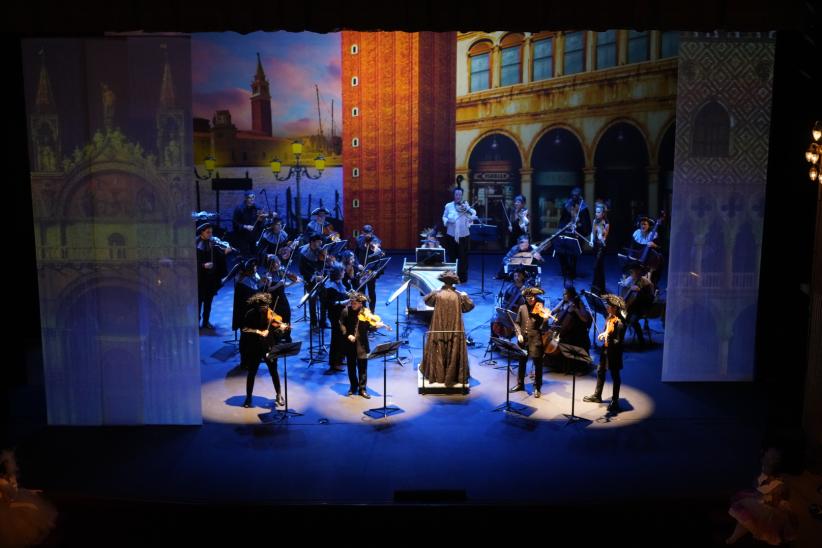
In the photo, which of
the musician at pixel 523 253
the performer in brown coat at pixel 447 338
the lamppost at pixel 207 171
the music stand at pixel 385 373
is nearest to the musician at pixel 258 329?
the music stand at pixel 385 373

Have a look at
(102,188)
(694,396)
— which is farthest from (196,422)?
(694,396)

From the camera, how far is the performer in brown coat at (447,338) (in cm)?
927

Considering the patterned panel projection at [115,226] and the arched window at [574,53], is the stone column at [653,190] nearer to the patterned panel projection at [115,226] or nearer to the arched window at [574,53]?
the arched window at [574,53]

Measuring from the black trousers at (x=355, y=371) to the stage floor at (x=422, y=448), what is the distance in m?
0.19

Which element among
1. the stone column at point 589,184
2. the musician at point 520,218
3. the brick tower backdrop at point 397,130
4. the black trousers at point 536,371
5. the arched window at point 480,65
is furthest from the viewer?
the arched window at point 480,65

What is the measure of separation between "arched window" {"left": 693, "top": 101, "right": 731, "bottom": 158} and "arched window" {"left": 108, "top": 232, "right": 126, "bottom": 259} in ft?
24.3

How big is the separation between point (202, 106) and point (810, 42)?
16952 millimetres

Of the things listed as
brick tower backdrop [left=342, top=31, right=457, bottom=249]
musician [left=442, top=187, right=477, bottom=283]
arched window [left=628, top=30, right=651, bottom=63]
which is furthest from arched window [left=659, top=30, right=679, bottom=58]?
musician [left=442, top=187, right=477, bottom=283]

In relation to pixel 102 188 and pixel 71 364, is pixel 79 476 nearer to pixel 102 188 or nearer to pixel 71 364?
pixel 71 364

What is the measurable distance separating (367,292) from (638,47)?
11.9 meters

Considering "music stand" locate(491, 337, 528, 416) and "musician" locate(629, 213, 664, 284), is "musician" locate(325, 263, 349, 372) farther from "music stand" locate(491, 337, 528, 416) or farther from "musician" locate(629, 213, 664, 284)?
"musician" locate(629, 213, 664, 284)

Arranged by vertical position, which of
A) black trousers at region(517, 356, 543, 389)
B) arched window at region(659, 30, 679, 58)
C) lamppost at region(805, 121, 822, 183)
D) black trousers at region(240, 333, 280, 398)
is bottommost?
black trousers at region(517, 356, 543, 389)

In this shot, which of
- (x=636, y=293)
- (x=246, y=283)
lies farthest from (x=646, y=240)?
(x=246, y=283)

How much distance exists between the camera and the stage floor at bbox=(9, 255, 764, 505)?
709 cm
